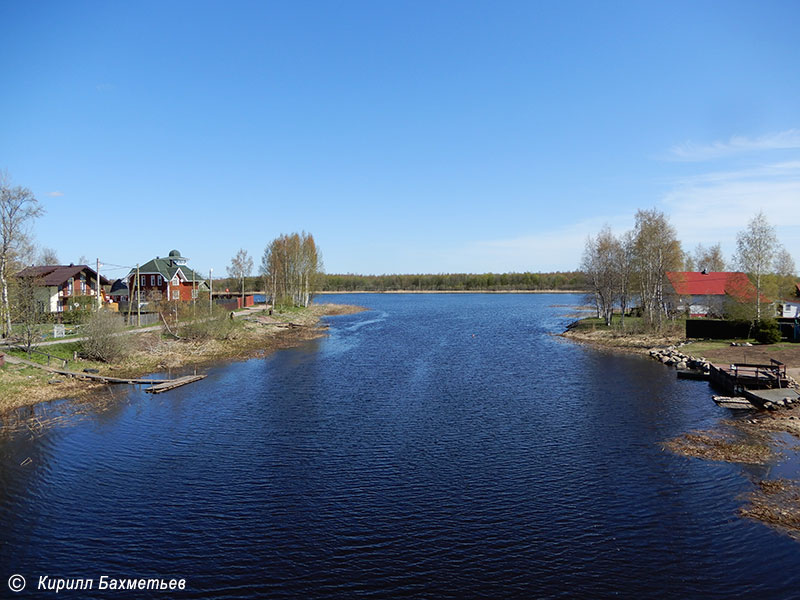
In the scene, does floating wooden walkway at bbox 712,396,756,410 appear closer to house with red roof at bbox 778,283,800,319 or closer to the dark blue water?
the dark blue water

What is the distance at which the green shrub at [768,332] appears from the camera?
4131 cm

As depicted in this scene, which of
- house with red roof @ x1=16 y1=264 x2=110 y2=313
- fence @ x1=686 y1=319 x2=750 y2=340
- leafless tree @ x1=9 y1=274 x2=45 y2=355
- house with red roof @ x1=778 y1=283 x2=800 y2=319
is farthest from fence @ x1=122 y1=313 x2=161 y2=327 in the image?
house with red roof @ x1=778 y1=283 x2=800 y2=319

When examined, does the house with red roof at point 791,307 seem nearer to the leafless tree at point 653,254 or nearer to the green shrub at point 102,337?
the leafless tree at point 653,254

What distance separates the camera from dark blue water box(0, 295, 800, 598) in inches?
484

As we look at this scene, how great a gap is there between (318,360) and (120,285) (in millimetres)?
51920

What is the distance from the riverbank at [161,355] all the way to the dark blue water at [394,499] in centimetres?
401

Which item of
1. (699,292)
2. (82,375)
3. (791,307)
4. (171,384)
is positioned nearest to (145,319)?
(82,375)

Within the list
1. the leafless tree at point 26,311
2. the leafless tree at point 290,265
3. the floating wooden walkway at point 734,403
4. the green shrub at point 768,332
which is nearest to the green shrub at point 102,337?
A: the leafless tree at point 26,311

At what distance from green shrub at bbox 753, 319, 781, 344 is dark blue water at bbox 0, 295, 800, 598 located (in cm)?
1650

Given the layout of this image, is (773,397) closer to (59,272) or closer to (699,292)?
(699,292)

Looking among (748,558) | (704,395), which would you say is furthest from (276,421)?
(704,395)

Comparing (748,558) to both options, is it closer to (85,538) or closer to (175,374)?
(85,538)

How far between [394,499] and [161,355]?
3209cm

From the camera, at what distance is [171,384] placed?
106 feet
